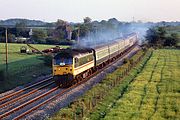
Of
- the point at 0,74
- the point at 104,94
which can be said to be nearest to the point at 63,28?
the point at 0,74

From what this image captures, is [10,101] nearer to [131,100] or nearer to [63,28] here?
[131,100]

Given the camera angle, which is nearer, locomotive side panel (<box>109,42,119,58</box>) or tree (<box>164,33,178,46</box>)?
locomotive side panel (<box>109,42,119,58</box>)

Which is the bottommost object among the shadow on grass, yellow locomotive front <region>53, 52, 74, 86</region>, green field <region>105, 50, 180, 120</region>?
the shadow on grass

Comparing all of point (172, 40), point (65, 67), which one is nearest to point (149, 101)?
point (65, 67)

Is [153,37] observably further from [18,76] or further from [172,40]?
[18,76]

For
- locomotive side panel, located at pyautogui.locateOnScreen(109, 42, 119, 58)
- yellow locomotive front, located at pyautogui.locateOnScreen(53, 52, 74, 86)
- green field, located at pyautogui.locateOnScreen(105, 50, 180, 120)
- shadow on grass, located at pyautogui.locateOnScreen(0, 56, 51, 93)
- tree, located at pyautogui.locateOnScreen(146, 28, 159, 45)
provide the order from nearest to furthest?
green field, located at pyautogui.locateOnScreen(105, 50, 180, 120), yellow locomotive front, located at pyautogui.locateOnScreen(53, 52, 74, 86), shadow on grass, located at pyautogui.locateOnScreen(0, 56, 51, 93), locomotive side panel, located at pyautogui.locateOnScreen(109, 42, 119, 58), tree, located at pyautogui.locateOnScreen(146, 28, 159, 45)

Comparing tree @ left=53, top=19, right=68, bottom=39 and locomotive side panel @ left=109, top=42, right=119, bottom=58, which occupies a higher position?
tree @ left=53, top=19, right=68, bottom=39

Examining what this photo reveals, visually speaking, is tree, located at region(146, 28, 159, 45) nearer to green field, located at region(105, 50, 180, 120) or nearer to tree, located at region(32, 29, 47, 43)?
tree, located at region(32, 29, 47, 43)

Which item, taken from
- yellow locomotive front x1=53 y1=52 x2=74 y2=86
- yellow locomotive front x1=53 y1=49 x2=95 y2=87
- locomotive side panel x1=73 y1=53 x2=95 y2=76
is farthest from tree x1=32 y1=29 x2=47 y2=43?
yellow locomotive front x1=53 y1=52 x2=74 y2=86

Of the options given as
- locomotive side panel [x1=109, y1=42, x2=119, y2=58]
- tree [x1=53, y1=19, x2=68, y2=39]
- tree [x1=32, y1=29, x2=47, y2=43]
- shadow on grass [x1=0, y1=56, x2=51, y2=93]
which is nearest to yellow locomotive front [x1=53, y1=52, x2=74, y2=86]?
shadow on grass [x1=0, y1=56, x2=51, y2=93]

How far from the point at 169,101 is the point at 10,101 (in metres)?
11.2

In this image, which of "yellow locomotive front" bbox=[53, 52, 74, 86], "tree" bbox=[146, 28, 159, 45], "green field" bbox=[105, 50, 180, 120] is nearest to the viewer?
"green field" bbox=[105, 50, 180, 120]

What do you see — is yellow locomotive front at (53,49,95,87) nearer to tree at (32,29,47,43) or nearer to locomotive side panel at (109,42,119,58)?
locomotive side panel at (109,42,119,58)

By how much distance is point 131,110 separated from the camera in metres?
22.2
